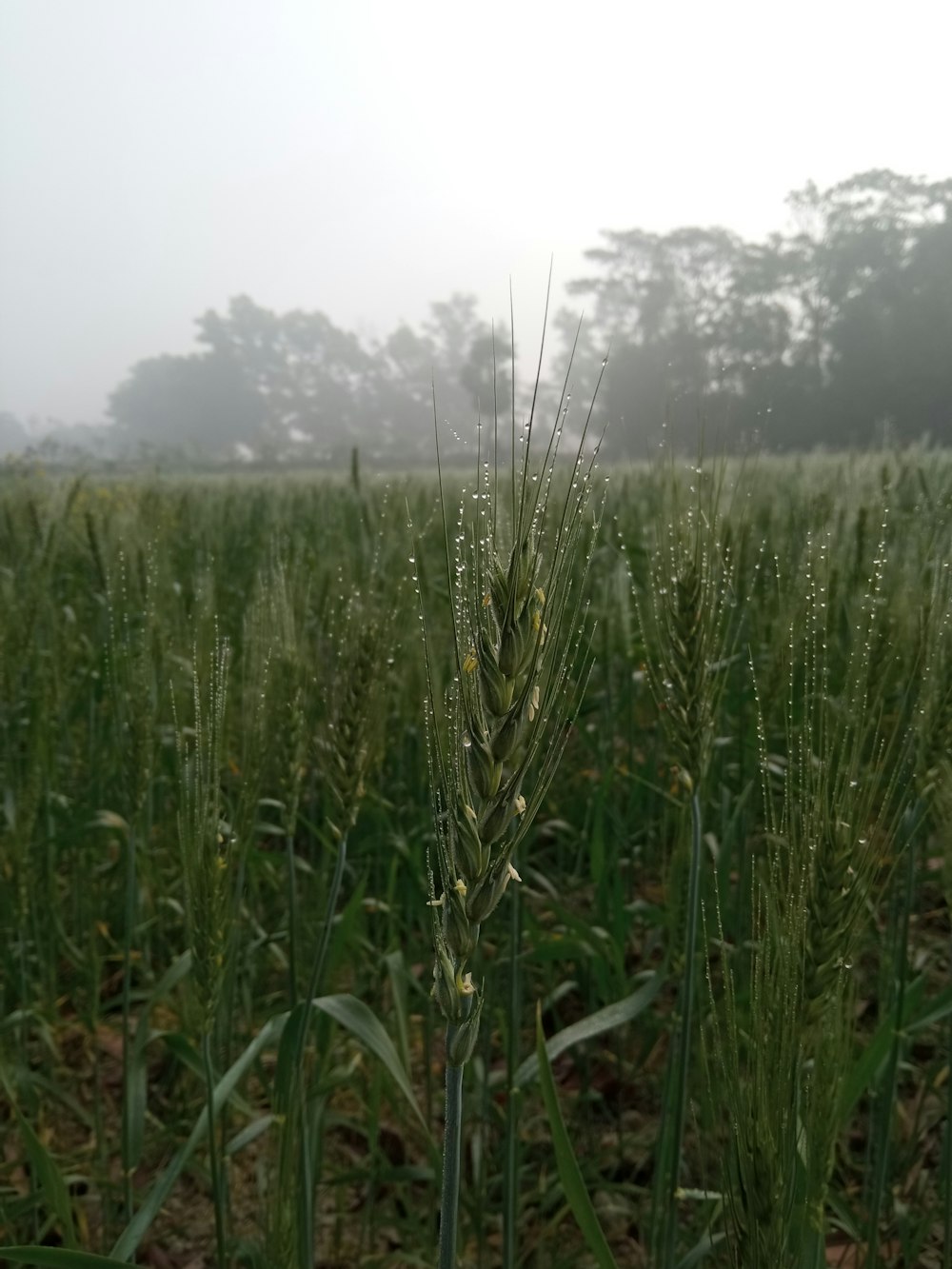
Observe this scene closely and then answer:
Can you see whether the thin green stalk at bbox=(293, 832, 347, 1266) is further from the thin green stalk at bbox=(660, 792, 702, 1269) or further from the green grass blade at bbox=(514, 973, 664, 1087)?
the thin green stalk at bbox=(660, 792, 702, 1269)

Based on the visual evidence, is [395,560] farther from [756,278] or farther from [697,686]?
[756,278]

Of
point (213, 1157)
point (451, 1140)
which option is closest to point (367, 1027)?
point (213, 1157)

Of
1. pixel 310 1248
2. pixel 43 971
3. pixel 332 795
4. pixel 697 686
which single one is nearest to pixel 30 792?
pixel 43 971

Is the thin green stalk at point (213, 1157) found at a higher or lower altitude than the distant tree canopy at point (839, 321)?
lower

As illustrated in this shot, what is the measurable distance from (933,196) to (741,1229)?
15598 millimetres

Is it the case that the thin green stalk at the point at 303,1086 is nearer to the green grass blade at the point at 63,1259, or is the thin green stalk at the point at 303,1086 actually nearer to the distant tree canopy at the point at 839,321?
the green grass blade at the point at 63,1259

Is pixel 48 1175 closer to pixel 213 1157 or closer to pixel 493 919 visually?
pixel 213 1157

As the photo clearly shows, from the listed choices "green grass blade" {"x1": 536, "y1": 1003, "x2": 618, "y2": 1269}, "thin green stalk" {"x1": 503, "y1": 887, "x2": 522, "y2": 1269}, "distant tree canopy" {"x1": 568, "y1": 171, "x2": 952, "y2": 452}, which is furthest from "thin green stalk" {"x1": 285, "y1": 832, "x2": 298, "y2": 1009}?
"distant tree canopy" {"x1": 568, "y1": 171, "x2": 952, "y2": 452}

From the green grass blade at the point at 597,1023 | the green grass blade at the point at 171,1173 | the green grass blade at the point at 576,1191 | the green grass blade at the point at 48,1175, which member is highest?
the green grass blade at the point at 576,1191

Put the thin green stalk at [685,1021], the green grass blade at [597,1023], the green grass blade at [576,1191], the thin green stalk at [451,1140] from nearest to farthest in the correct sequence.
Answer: the thin green stalk at [451,1140], the green grass blade at [576,1191], the thin green stalk at [685,1021], the green grass blade at [597,1023]

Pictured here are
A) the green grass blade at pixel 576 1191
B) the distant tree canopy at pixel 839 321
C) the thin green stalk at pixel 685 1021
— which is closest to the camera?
the green grass blade at pixel 576 1191

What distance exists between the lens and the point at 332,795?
0.95m

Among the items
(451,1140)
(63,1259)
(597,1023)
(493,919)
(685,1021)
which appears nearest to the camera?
(451,1140)

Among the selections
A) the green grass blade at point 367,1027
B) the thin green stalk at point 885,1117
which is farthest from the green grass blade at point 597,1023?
the thin green stalk at point 885,1117
